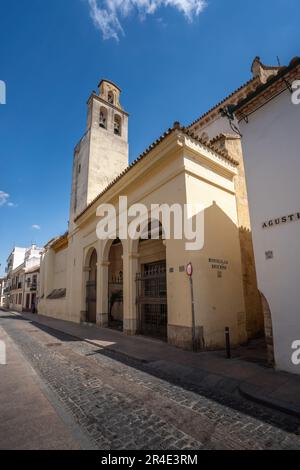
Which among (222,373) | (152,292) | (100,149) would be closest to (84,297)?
(152,292)

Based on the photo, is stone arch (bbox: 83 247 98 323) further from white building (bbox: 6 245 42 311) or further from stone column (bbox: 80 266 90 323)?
white building (bbox: 6 245 42 311)

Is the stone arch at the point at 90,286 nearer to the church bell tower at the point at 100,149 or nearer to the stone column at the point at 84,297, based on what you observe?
the stone column at the point at 84,297

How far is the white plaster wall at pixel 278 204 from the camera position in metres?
5.01

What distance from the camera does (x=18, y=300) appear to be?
132 ft

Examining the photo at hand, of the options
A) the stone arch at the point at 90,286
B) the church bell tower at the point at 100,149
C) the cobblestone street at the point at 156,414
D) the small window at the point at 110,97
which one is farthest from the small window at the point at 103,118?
the cobblestone street at the point at 156,414

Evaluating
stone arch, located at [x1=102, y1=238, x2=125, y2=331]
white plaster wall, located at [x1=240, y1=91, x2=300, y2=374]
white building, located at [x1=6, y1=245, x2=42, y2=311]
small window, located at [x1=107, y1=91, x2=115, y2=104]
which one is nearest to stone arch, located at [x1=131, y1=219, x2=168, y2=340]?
stone arch, located at [x1=102, y1=238, x2=125, y2=331]

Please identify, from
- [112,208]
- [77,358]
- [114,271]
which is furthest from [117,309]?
[77,358]

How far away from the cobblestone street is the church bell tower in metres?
13.1

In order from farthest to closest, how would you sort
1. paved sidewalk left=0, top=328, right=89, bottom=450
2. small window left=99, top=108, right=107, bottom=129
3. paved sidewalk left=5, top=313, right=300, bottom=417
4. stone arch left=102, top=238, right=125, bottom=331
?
1. small window left=99, top=108, right=107, bottom=129
2. stone arch left=102, top=238, right=125, bottom=331
3. paved sidewalk left=5, top=313, right=300, bottom=417
4. paved sidewalk left=0, top=328, right=89, bottom=450

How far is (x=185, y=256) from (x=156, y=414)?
4.55 metres

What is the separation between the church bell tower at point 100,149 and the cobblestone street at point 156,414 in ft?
42.9

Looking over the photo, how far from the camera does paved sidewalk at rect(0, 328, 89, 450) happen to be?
2.70 m

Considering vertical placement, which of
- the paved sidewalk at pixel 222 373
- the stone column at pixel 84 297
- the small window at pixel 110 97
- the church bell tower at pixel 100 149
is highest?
the small window at pixel 110 97

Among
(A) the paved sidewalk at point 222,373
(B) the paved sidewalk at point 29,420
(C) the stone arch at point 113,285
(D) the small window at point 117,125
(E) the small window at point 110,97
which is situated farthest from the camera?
(E) the small window at point 110,97
